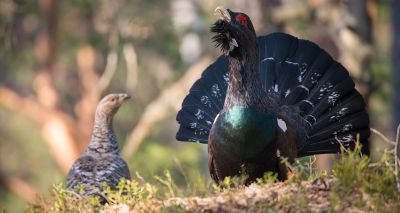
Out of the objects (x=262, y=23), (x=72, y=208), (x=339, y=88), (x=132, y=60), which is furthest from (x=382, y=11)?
(x=72, y=208)

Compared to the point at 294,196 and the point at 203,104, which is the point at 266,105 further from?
the point at 294,196

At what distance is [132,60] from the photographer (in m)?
25.1

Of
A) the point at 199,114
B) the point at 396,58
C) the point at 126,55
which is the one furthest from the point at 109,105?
the point at 126,55

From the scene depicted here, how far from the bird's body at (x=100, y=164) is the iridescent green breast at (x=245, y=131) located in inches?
62.2

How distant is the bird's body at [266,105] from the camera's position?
7387 mm

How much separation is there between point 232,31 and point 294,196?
85.1 inches

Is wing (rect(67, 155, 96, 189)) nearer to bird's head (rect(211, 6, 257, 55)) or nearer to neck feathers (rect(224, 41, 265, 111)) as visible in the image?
neck feathers (rect(224, 41, 265, 111))

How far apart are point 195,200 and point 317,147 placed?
3.00 m

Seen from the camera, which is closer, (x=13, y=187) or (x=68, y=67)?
(x=13, y=187)

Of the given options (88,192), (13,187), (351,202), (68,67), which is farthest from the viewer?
(68,67)

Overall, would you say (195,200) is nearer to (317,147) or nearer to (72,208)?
(72,208)

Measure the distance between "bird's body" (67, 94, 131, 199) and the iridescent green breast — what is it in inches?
62.2

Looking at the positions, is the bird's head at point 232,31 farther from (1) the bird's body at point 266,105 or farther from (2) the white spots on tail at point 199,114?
(2) the white spots on tail at point 199,114

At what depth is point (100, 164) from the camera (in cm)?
913
